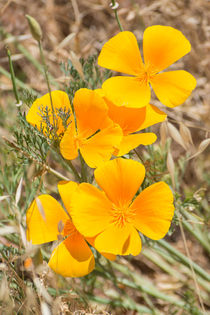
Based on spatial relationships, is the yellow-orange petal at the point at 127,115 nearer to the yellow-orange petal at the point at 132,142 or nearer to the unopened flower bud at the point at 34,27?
the yellow-orange petal at the point at 132,142

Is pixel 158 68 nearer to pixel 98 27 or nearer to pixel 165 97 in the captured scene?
pixel 165 97

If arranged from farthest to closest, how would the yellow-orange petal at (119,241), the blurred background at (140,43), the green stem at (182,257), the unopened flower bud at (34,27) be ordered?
1. the blurred background at (140,43)
2. the green stem at (182,257)
3. the yellow-orange petal at (119,241)
4. the unopened flower bud at (34,27)

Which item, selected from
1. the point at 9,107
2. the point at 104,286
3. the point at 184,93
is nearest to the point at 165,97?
the point at 184,93

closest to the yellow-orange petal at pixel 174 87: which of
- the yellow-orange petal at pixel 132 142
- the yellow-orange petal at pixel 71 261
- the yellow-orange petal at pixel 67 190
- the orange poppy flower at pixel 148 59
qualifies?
the orange poppy flower at pixel 148 59

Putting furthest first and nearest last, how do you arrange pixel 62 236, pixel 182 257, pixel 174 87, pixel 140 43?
pixel 140 43 < pixel 182 257 < pixel 174 87 < pixel 62 236

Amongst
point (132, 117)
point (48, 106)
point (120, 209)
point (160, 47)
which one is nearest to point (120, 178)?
point (120, 209)

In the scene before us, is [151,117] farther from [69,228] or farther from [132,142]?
[69,228]

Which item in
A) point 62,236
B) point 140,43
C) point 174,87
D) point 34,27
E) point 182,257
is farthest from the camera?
point 140,43
